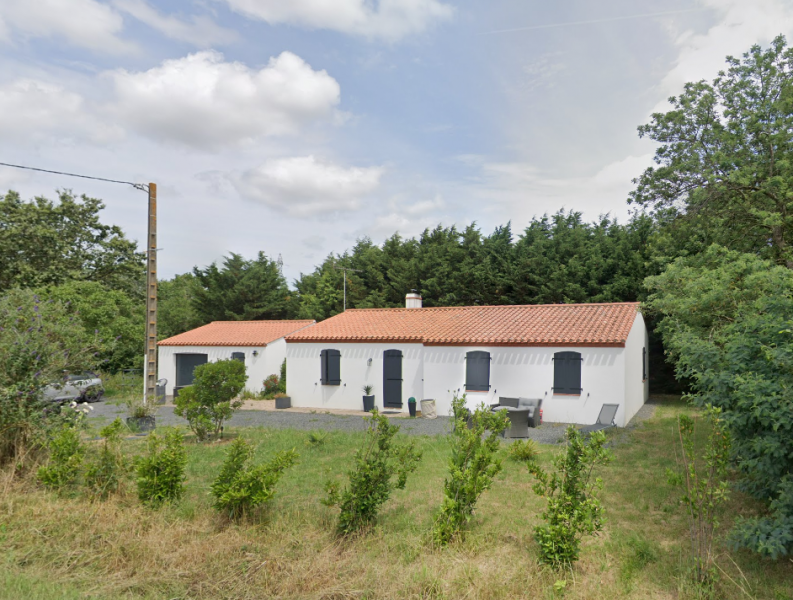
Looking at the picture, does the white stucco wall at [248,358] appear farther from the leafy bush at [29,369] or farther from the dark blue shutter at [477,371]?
the leafy bush at [29,369]

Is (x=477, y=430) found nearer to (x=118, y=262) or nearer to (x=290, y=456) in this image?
(x=290, y=456)

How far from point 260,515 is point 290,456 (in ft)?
2.68

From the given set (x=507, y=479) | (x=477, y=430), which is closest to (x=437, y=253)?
(x=507, y=479)

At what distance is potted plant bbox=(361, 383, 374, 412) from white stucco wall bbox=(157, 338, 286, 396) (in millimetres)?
6071

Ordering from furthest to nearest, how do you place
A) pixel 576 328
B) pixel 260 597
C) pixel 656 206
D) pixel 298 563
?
1. pixel 656 206
2. pixel 576 328
3. pixel 298 563
4. pixel 260 597

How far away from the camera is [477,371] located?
15938 mm

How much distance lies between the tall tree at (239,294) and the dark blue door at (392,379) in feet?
61.7

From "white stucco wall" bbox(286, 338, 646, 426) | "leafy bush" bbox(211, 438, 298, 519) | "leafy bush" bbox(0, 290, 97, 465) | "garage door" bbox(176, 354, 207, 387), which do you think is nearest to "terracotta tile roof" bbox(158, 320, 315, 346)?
"garage door" bbox(176, 354, 207, 387)

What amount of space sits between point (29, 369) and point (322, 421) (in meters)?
8.87

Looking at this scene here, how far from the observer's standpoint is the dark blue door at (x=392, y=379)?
17500 millimetres

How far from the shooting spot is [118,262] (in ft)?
94.9

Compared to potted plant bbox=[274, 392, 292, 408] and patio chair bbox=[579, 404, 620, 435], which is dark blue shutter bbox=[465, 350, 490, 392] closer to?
patio chair bbox=[579, 404, 620, 435]

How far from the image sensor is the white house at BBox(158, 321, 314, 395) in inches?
865

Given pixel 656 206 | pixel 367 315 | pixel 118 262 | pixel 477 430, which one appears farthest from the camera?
pixel 118 262
